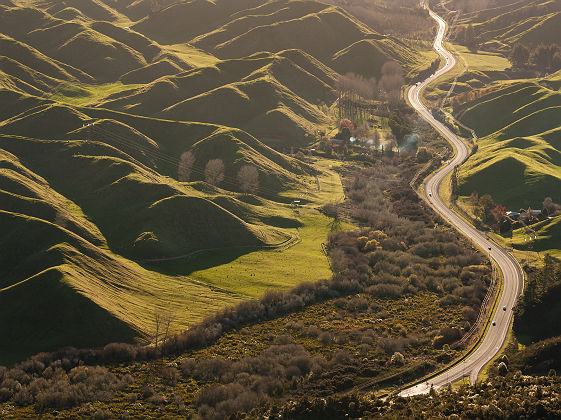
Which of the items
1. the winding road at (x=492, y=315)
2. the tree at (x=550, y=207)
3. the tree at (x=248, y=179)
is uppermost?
the tree at (x=248, y=179)

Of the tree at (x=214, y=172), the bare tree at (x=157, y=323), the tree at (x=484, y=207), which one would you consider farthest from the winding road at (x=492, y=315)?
the tree at (x=214, y=172)

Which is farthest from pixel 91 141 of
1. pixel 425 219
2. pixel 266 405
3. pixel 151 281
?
pixel 266 405

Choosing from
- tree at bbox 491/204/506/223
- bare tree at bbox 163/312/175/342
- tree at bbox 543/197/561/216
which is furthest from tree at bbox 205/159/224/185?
tree at bbox 543/197/561/216

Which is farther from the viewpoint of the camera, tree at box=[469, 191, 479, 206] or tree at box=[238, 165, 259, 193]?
tree at box=[469, 191, 479, 206]

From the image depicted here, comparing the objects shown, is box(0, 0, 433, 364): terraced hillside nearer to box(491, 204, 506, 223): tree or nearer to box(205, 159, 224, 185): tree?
box(205, 159, 224, 185): tree

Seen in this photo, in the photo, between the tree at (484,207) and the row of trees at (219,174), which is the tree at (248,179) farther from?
the tree at (484,207)

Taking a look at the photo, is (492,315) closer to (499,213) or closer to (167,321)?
(499,213)

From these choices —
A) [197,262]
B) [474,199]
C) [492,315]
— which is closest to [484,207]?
[474,199]

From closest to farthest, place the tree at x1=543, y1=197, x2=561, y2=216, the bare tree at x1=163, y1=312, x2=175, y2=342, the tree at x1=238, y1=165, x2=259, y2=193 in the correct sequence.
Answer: the bare tree at x1=163, y1=312, x2=175, y2=342 → the tree at x1=543, y1=197, x2=561, y2=216 → the tree at x1=238, y1=165, x2=259, y2=193

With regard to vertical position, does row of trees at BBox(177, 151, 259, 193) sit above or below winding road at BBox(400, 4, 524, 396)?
above
